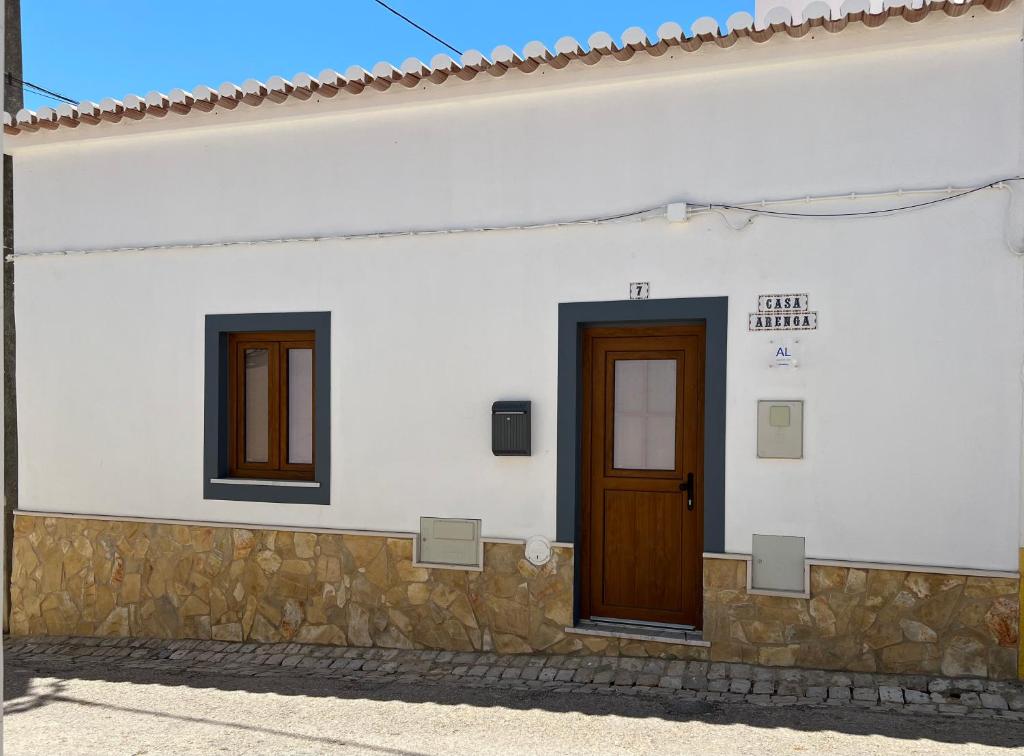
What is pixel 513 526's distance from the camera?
6480 millimetres

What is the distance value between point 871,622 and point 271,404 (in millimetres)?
4770

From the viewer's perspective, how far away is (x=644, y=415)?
21.2ft

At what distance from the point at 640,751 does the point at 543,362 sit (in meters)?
2.71

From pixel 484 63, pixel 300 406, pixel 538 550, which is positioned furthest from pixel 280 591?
pixel 484 63

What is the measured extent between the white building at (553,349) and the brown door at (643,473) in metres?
0.02

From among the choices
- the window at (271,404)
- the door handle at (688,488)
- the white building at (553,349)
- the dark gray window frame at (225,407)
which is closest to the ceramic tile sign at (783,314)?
the white building at (553,349)

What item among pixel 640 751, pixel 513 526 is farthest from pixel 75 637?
pixel 640 751

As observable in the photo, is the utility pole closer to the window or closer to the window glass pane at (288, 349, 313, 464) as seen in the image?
the window

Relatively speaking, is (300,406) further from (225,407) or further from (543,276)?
(543,276)

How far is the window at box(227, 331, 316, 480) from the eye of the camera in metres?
7.26

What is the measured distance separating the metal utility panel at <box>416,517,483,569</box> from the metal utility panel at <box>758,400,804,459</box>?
214cm

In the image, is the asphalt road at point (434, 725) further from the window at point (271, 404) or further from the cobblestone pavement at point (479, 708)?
the window at point (271, 404)

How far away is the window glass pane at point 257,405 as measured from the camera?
291 inches

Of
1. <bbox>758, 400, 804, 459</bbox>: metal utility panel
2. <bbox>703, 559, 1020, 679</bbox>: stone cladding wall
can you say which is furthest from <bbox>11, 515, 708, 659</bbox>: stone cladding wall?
<bbox>758, 400, 804, 459</bbox>: metal utility panel
